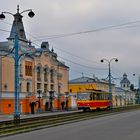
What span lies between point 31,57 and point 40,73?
5263 millimetres

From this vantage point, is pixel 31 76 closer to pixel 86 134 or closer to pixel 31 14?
pixel 31 14

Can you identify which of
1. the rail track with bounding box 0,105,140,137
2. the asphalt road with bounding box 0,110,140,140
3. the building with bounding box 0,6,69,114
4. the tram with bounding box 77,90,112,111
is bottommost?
the asphalt road with bounding box 0,110,140,140

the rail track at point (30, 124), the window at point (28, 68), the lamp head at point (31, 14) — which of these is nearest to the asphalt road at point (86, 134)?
the rail track at point (30, 124)

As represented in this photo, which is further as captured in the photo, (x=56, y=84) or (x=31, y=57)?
(x=56, y=84)

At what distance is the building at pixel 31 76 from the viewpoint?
68938mm

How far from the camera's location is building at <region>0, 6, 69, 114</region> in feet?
226

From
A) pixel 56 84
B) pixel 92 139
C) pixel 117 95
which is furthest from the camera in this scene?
pixel 117 95

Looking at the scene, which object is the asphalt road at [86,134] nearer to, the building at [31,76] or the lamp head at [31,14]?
the lamp head at [31,14]

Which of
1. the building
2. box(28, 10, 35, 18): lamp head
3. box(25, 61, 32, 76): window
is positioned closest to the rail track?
box(28, 10, 35, 18): lamp head

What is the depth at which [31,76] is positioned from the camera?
77.5 m

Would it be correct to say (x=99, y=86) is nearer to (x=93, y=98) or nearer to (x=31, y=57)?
(x=31, y=57)

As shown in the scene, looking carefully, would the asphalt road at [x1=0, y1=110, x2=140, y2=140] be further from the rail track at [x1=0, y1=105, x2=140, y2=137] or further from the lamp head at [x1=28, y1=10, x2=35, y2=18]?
the lamp head at [x1=28, y1=10, x2=35, y2=18]

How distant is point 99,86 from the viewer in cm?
11994

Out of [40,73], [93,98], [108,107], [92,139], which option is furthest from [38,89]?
[92,139]
